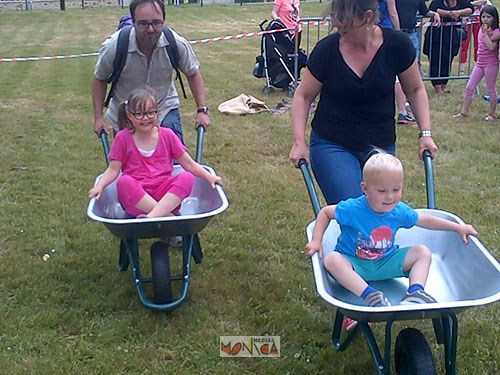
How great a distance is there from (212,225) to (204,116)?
981 mm

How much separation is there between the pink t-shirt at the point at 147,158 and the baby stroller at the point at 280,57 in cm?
598

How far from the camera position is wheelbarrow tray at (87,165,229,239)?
3.44m

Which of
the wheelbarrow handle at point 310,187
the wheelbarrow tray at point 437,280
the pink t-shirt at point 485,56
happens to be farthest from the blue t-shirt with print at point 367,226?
the pink t-shirt at point 485,56

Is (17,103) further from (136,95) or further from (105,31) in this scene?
(105,31)

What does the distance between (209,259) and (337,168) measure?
1.45 m

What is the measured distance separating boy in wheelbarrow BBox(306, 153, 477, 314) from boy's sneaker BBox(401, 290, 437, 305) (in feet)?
0.09

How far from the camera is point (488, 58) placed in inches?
326

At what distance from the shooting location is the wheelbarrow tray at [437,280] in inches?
101

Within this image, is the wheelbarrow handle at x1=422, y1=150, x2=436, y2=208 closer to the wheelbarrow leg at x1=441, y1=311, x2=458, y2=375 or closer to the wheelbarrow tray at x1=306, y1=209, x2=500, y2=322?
the wheelbarrow tray at x1=306, y1=209, x2=500, y2=322

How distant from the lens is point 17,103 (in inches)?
387

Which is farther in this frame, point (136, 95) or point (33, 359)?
point (136, 95)

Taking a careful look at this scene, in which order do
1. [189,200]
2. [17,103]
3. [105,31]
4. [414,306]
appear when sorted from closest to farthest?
[414,306]
[189,200]
[17,103]
[105,31]

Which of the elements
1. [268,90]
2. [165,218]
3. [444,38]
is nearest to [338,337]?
[165,218]

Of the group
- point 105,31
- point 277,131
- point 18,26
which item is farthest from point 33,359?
point 18,26
